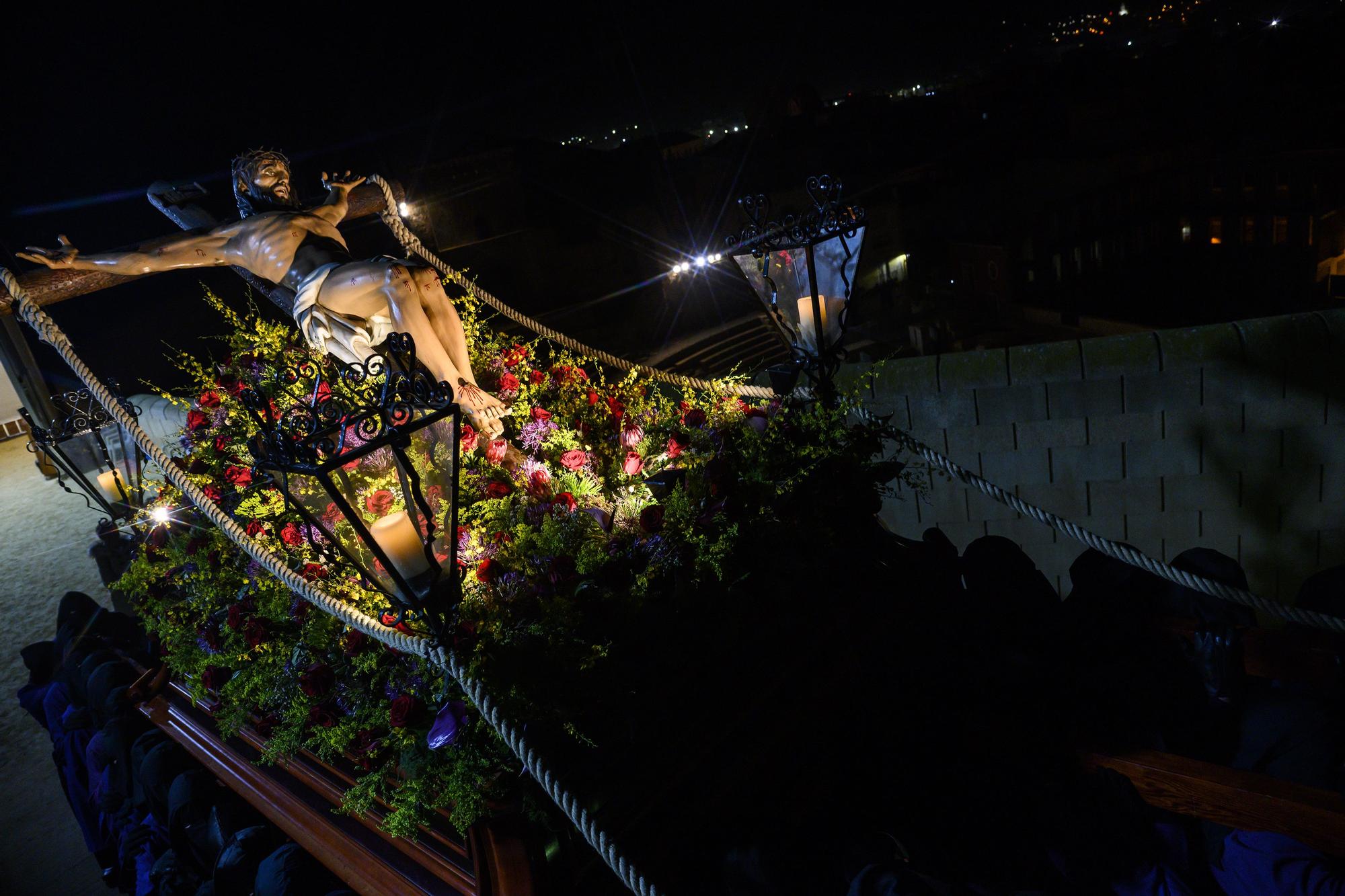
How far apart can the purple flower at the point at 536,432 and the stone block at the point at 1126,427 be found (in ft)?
11.8

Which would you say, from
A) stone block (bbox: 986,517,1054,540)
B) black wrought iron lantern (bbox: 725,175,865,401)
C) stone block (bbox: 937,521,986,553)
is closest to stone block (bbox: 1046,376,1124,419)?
stone block (bbox: 986,517,1054,540)

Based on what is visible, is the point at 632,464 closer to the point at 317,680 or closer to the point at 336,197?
the point at 317,680

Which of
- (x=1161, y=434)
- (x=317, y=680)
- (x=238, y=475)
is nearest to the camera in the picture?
(x=317, y=680)

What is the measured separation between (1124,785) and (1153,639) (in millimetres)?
848

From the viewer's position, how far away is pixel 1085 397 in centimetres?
479

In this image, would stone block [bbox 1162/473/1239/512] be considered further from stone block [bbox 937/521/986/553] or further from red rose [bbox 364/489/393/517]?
red rose [bbox 364/489/393/517]

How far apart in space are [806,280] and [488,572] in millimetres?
1666

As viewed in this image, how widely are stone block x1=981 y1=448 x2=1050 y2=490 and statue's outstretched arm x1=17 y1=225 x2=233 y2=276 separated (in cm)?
470

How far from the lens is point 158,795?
344cm

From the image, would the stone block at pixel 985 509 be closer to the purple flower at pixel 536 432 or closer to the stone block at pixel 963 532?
the stone block at pixel 963 532

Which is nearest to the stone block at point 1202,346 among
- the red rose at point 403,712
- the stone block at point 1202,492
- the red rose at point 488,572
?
the stone block at point 1202,492

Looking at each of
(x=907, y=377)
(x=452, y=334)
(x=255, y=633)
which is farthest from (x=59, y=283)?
(x=907, y=377)

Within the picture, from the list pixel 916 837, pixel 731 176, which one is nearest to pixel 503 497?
pixel 916 837

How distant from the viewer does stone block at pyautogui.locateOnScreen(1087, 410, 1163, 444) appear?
187 inches
